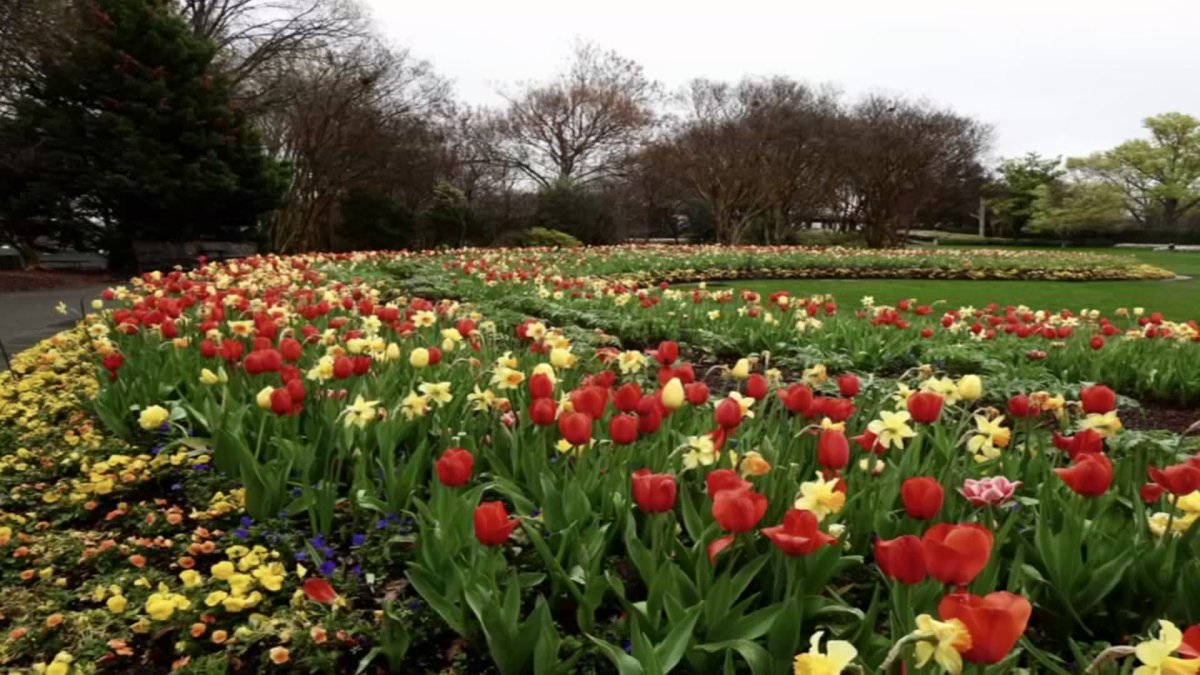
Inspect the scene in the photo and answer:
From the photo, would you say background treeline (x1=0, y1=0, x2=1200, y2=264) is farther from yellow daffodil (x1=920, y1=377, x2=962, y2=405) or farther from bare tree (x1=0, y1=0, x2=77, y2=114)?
yellow daffodil (x1=920, y1=377, x2=962, y2=405)

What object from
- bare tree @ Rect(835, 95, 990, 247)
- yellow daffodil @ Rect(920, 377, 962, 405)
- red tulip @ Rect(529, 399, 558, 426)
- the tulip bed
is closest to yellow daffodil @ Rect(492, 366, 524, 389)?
the tulip bed

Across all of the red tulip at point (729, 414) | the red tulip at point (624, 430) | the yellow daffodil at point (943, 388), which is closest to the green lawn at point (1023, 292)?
the yellow daffodil at point (943, 388)

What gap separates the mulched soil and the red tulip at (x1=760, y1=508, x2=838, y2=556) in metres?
14.6

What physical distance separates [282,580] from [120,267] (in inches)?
718

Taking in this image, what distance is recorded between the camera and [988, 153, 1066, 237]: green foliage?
5121 centimetres

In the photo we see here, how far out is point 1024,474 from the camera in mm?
2262

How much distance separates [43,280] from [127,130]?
11.0 ft

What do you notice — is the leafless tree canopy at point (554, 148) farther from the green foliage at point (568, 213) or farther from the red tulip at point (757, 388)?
the red tulip at point (757, 388)

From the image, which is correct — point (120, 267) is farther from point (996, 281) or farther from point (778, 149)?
point (778, 149)

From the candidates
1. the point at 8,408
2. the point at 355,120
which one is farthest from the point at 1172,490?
the point at 355,120

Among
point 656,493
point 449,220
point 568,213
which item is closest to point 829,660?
A: point 656,493

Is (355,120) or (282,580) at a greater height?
(355,120)

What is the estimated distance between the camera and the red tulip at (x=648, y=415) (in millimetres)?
2152

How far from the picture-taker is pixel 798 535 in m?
1.27
